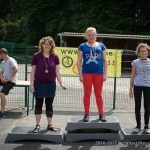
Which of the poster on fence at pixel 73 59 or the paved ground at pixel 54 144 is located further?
the poster on fence at pixel 73 59

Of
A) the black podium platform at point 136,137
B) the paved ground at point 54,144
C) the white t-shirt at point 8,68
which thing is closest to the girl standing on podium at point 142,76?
the black podium platform at point 136,137

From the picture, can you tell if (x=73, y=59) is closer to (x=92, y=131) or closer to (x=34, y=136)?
(x=92, y=131)

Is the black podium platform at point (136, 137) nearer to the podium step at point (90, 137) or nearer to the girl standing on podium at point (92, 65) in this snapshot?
the podium step at point (90, 137)

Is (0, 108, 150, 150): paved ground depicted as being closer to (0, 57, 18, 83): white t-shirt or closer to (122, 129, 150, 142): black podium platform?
(122, 129, 150, 142): black podium platform

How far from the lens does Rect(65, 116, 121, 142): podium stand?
28.6ft

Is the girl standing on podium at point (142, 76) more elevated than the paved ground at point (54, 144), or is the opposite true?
the girl standing on podium at point (142, 76)

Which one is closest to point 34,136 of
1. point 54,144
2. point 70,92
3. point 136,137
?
Result: point 54,144

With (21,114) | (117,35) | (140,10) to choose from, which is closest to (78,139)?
(21,114)

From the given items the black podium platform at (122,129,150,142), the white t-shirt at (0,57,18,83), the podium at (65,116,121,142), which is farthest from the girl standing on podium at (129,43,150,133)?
the white t-shirt at (0,57,18,83)

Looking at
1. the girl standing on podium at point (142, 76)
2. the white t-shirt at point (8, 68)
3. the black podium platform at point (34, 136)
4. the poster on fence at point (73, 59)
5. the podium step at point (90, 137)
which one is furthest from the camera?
the poster on fence at point (73, 59)

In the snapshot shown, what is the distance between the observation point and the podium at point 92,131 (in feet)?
28.6

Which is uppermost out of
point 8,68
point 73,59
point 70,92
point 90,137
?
point 73,59

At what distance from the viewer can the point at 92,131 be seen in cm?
894

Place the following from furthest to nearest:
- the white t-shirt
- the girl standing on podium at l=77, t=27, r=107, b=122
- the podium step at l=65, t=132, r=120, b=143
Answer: the white t-shirt, the girl standing on podium at l=77, t=27, r=107, b=122, the podium step at l=65, t=132, r=120, b=143
